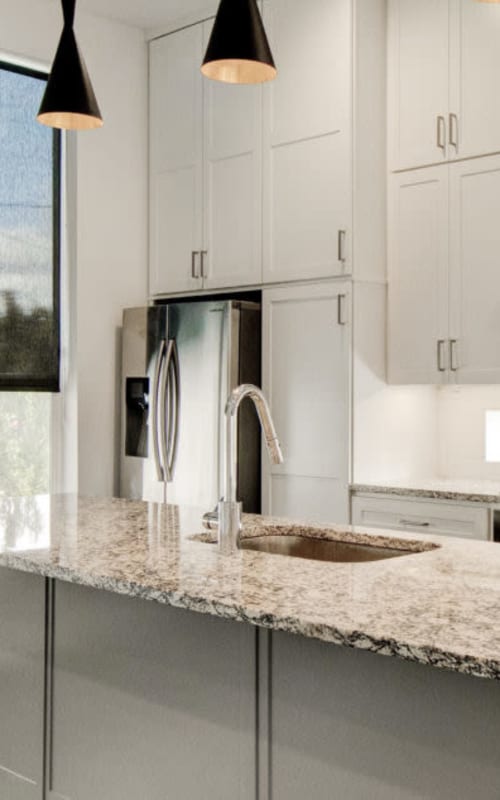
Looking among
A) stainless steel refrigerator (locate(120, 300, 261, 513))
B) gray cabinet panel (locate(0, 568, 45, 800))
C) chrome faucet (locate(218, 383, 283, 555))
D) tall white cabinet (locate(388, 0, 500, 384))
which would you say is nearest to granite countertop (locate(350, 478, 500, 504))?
tall white cabinet (locate(388, 0, 500, 384))

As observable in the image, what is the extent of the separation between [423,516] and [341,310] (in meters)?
0.91

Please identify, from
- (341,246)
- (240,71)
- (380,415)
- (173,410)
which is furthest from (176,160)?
(240,71)

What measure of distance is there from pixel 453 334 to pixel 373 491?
2.37ft

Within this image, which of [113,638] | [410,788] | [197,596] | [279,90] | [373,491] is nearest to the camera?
[410,788]

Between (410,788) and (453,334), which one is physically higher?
(453,334)

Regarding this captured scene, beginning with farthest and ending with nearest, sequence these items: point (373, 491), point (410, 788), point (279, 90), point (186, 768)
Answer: point (279, 90) < point (373, 491) < point (186, 768) < point (410, 788)

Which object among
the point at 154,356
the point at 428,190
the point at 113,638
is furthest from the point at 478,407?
the point at 113,638

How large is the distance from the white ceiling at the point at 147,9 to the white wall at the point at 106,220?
7 centimetres

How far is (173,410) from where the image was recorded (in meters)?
4.26

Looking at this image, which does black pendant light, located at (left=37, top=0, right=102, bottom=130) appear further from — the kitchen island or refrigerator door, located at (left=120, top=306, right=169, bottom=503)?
refrigerator door, located at (left=120, top=306, right=169, bottom=503)

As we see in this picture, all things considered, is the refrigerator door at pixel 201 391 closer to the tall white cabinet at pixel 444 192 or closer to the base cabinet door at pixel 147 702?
the tall white cabinet at pixel 444 192

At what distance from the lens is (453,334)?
3.83 meters

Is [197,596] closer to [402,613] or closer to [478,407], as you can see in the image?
[402,613]

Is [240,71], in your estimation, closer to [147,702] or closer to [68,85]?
[68,85]
